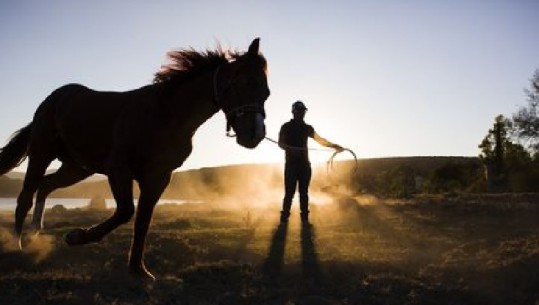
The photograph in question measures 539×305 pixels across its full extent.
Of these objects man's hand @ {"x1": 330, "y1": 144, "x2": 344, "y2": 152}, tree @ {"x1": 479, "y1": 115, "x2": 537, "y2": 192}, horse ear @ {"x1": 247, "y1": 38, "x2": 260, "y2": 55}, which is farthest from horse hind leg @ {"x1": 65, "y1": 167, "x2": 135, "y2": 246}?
tree @ {"x1": 479, "y1": 115, "x2": 537, "y2": 192}

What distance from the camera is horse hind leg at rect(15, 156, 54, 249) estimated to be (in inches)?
307

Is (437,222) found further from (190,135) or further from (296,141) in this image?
(190,135)

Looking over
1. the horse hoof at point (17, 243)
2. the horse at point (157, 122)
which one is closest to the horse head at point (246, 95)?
the horse at point (157, 122)

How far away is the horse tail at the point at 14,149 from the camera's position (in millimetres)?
8875

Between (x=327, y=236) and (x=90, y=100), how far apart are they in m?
5.42

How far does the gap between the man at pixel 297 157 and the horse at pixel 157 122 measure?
250 inches

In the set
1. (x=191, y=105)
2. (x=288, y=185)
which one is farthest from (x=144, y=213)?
(x=288, y=185)

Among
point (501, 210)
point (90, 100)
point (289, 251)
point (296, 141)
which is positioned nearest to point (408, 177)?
point (501, 210)

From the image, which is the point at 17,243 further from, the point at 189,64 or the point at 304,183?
the point at 304,183

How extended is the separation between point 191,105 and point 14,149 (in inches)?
167

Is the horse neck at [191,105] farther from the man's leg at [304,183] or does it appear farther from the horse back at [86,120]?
the man's leg at [304,183]

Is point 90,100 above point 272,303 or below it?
above

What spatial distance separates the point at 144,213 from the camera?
245 inches

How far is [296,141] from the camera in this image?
12.8 metres
